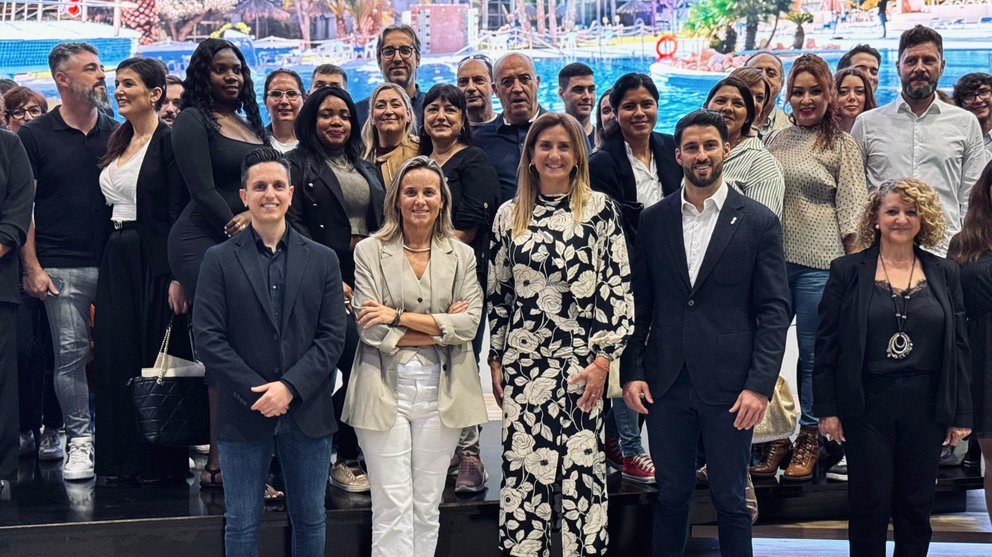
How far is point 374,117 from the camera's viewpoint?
14.0 feet

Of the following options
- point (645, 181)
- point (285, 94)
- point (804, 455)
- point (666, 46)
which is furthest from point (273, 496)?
point (666, 46)

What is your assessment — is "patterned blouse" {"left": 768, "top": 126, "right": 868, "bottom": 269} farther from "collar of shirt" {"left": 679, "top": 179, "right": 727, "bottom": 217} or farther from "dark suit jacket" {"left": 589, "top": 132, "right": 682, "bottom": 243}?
"collar of shirt" {"left": 679, "top": 179, "right": 727, "bottom": 217}

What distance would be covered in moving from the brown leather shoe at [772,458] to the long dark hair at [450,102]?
5.82 feet

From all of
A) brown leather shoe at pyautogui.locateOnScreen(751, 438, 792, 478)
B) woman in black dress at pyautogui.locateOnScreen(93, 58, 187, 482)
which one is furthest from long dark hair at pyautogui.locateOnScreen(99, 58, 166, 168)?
brown leather shoe at pyautogui.locateOnScreen(751, 438, 792, 478)

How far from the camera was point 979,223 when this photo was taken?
405cm

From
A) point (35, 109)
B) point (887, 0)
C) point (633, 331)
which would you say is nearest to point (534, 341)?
point (633, 331)

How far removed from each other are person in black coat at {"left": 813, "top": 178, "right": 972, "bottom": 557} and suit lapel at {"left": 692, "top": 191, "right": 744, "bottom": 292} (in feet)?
1.59

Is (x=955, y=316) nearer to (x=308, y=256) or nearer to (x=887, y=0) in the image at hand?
(x=308, y=256)

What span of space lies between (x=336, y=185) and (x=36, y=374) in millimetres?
1825

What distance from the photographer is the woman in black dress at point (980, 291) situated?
400 centimetres

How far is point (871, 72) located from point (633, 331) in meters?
2.54

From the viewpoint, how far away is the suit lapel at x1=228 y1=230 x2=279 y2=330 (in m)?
3.50

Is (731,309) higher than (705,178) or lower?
lower

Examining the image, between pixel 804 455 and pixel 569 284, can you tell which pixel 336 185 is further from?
pixel 804 455
